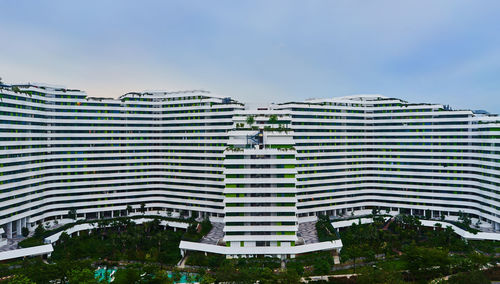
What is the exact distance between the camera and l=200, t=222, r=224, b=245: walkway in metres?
74.0

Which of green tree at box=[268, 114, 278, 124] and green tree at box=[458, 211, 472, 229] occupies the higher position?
green tree at box=[268, 114, 278, 124]

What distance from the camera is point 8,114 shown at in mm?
78125

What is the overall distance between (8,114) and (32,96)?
420 inches

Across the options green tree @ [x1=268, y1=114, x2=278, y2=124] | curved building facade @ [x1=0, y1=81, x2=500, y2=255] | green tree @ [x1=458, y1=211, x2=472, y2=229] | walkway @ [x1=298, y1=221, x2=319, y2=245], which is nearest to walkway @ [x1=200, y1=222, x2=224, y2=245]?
curved building facade @ [x1=0, y1=81, x2=500, y2=255]

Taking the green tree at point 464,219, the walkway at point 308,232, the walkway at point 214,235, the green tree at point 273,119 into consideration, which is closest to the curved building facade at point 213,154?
the green tree at point 273,119

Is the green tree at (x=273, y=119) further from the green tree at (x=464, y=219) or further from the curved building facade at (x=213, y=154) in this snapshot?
the green tree at (x=464, y=219)

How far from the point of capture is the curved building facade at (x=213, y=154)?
84250mm

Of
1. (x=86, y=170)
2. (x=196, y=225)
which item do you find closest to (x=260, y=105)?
(x=196, y=225)

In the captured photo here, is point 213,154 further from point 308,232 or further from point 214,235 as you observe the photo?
point 308,232

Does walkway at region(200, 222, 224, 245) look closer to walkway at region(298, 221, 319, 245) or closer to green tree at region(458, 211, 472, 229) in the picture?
walkway at region(298, 221, 319, 245)

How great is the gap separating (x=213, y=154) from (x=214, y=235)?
1118 inches

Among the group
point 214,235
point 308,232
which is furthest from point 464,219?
point 214,235

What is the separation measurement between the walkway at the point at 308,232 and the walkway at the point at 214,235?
Result: 2247cm

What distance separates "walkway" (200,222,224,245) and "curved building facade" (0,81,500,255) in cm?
745
